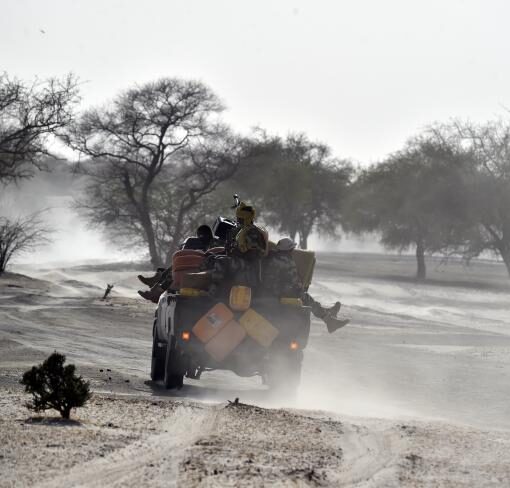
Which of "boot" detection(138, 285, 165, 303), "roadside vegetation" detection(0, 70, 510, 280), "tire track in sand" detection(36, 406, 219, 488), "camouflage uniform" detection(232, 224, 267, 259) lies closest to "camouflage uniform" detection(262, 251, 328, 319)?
"camouflage uniform" detection(232, 224, 267, 259)

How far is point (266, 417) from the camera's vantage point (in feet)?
33.1

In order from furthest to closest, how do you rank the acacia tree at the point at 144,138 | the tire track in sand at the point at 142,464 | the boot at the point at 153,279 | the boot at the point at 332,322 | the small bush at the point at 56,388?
the acacia tree at the point at 144,138 < the boot at the point at 153,279 < the boot at the point at 332,322 < the small bush at the point at 56,388 < the tire track in sand at the point at 142,464

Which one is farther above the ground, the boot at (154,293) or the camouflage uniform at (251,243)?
the camouflage uniform at (251,243)

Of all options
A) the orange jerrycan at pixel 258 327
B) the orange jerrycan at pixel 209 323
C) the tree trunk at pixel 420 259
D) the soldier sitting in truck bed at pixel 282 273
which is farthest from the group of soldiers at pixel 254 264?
the tree trunk at pixel 420 259

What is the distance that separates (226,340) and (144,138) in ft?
130

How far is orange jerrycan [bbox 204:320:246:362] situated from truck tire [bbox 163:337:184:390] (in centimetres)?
65

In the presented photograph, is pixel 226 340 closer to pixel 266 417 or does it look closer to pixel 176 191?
pixel 266 417

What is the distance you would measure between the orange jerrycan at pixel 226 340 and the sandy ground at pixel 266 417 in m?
0.57

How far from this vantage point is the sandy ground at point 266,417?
7617mm

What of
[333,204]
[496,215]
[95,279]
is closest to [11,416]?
[95,279]

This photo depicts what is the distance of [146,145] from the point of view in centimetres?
5088

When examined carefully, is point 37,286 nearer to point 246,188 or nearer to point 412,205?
point 246,188

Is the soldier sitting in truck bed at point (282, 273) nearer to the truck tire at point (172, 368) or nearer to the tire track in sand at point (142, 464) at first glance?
the truck tire at point (172, 368)

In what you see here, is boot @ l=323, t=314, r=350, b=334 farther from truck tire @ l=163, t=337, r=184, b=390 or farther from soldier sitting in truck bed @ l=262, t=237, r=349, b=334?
truck tire @ l=163, t=337, r=184, b=390
